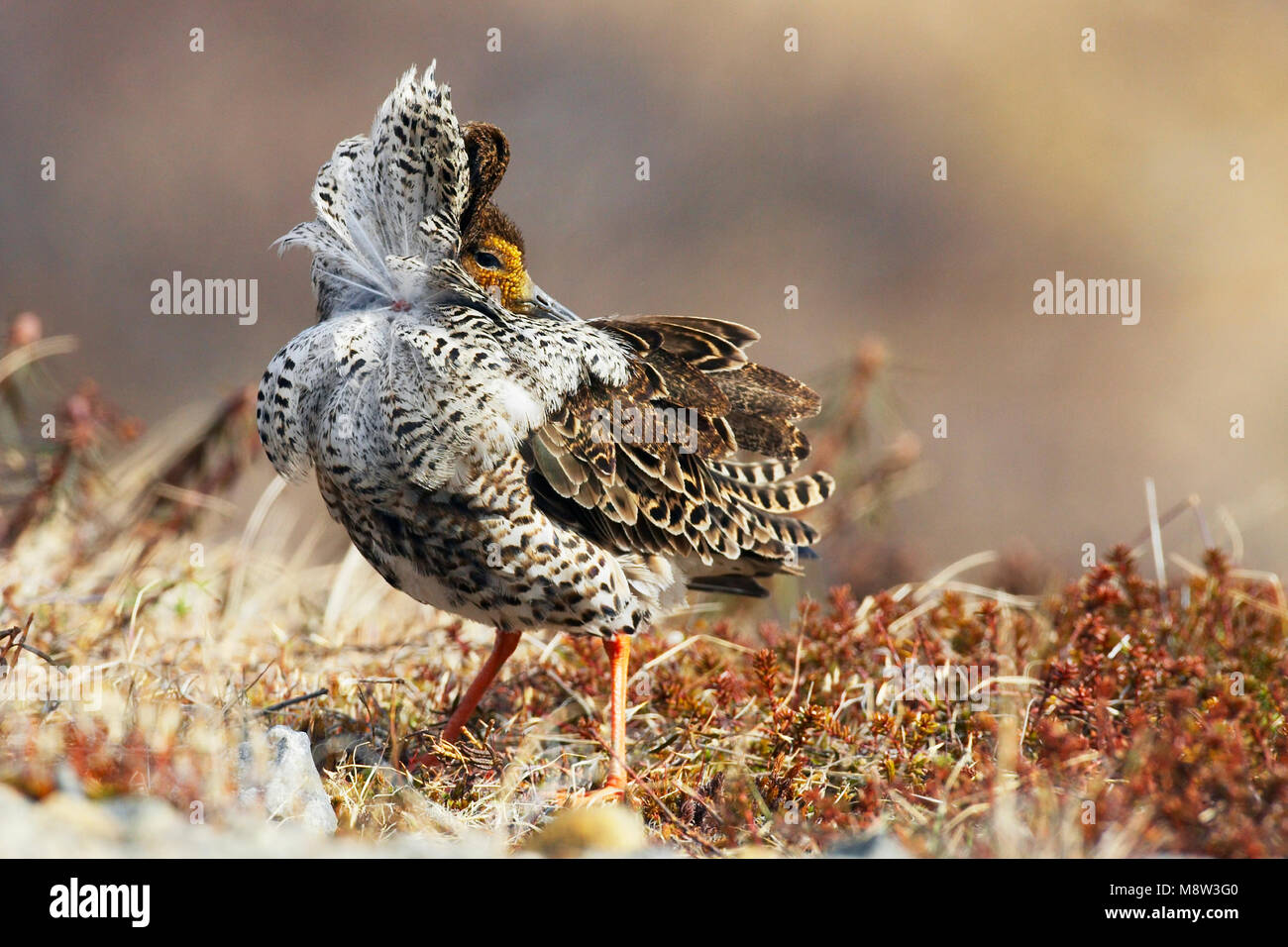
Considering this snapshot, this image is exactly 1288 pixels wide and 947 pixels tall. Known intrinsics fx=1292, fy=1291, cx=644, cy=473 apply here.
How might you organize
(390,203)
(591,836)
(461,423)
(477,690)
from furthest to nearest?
(477,690) → (390,203) → (461,423) → (591,836)

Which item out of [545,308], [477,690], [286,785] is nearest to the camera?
[286,785]

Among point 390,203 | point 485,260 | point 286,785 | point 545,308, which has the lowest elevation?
point 286,785

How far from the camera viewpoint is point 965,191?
49.1ft

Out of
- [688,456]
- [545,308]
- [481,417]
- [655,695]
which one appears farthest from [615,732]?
[545,308]

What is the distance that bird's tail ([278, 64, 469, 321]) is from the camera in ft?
14.9

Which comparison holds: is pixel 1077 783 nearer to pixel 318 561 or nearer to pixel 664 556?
pixel 664 556

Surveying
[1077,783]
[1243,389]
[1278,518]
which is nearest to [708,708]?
[1077,783]

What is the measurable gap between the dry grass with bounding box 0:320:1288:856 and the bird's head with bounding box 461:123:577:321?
1587 millimetres

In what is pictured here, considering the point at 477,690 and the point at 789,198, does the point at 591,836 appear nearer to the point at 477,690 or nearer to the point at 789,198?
the point at 477,690

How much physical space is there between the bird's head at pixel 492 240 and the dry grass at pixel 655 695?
1.59 metres

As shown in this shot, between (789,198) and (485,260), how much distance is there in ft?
32.4

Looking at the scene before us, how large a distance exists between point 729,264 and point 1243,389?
5410mm

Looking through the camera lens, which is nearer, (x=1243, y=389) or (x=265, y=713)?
(x=265, y=713)

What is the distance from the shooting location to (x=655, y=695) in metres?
5.29
